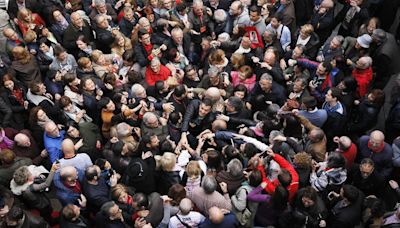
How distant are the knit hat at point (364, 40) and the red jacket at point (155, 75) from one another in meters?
3.12

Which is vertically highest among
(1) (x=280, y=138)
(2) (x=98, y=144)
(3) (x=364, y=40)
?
(3) (x=364, y=40)

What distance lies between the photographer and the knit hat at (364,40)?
7543 mm

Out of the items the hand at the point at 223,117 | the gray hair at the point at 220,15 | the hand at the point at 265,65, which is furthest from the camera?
the gray hair at the point at 220,15

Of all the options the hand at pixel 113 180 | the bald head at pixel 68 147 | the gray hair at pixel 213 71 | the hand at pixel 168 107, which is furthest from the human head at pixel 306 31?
the bald head at pixel 68 147

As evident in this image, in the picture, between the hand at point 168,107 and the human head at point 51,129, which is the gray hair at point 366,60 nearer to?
the hand at point 168,107

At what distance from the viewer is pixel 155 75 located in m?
7.62

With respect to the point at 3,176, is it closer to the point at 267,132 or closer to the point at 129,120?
the point at 129,120

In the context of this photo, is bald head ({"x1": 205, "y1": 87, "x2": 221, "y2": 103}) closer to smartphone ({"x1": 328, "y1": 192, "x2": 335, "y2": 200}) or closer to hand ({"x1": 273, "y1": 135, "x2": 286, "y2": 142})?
hand ({"x1": 273, "y1": 135, "x2": 286, "y2": 142})

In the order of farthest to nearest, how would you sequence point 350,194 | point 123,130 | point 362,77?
point 362,77 < point 123,130 < point 350,194

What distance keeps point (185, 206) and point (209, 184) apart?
1.29ft

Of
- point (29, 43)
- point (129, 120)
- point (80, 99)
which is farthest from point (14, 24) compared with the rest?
point (129, 120)

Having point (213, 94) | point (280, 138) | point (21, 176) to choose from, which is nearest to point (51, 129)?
point (21, 176)

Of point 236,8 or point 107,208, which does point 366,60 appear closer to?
point 236,8

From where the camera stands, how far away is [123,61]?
323 inches
